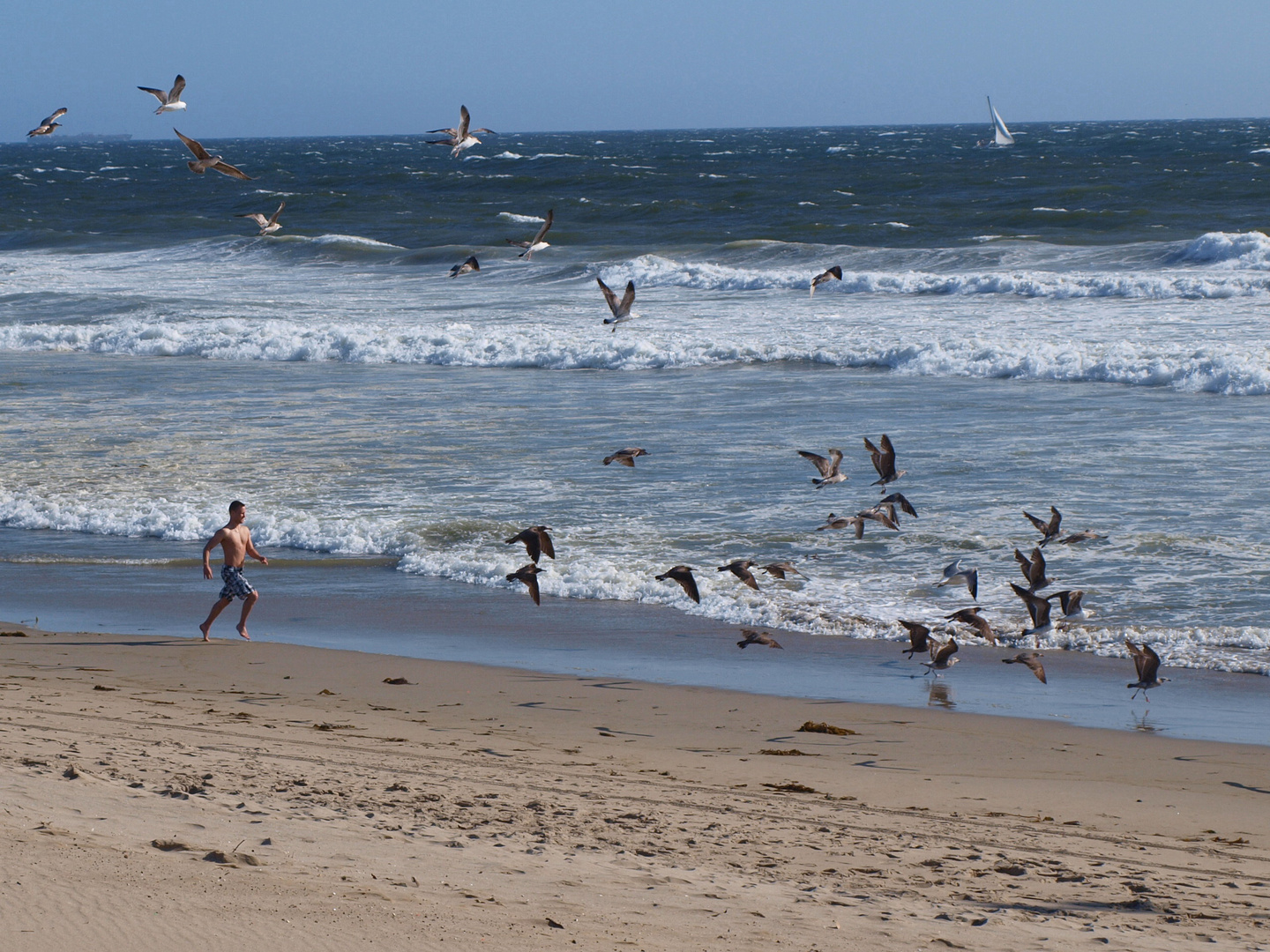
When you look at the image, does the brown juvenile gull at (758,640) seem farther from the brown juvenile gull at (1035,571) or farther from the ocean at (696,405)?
the brown juvenile gull at (1035,571)

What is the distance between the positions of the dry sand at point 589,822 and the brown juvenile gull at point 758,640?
0.65 meters

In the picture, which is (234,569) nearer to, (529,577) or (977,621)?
(529,577)

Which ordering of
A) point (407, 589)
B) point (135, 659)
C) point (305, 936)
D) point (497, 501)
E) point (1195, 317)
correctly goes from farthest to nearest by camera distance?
point (1195, 317)
point (497, 501)
point (407, 589)
point (135, 659)
point (305, 936)

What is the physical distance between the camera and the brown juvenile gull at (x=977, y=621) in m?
7.14

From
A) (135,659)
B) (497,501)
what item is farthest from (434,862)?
(497,501)

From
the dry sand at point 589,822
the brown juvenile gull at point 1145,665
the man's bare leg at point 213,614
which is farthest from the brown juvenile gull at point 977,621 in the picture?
the man's bare leg at point 213,614

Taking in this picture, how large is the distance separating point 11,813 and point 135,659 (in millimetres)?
3468

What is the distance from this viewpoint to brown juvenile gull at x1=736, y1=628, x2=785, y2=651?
746 centimetres

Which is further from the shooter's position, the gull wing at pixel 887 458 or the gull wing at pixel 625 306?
the gull wing at pixel 625 306

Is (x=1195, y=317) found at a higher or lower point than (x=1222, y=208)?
lower

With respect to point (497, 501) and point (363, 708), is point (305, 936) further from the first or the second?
point (497, 501)

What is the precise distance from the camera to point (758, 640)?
296 inches

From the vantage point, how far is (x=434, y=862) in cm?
409

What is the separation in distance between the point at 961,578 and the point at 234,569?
4.74m
